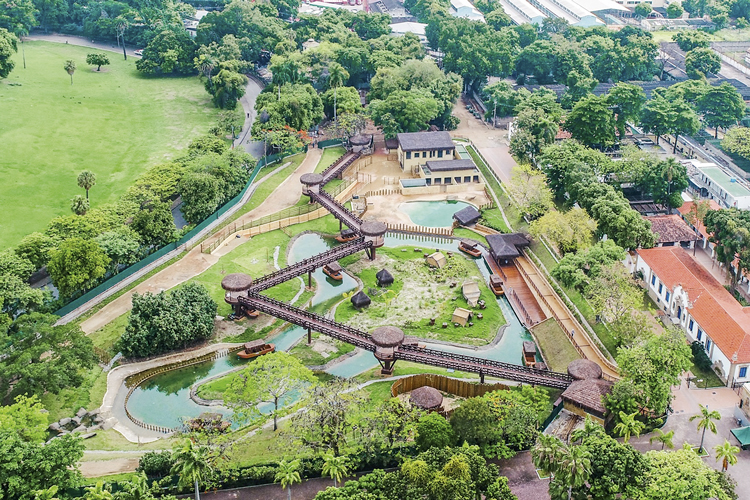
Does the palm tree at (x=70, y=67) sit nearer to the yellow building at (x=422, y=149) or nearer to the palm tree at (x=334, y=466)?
the yellow building at (x=422, y=149)

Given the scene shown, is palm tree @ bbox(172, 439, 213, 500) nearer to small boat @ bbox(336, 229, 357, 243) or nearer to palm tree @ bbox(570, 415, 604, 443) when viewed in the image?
palm tree @ bbox(570, 415, 604, 443)

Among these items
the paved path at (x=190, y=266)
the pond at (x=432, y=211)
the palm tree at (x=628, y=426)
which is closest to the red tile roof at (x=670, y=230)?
the pond at (x=432, y=211)

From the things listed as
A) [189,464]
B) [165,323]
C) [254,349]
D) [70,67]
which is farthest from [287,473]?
[70,67]

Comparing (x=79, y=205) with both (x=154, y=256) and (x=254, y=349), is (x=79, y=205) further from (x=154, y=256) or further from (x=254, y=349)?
(x=254, y=349)

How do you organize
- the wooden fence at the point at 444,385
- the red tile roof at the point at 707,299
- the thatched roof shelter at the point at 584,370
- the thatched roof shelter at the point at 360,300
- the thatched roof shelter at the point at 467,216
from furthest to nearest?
the thatched roof shelter at the point at 467,216, the thatched roof shelter at the point at 360,300, the red tile roof at the point at 707,299, the wooden fence at the point at 444,385, the thatched roof shelter at the point at 584,370

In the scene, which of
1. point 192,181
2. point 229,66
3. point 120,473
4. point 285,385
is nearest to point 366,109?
point 229,66
